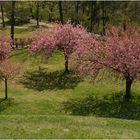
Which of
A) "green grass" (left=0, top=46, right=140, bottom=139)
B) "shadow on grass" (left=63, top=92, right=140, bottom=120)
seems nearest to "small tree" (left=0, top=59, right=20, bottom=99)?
"green grass" (left=0, top=46, right=140, bottom=139)

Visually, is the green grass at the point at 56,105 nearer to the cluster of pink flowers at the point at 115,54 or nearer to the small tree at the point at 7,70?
the small tree at the point at 7,70

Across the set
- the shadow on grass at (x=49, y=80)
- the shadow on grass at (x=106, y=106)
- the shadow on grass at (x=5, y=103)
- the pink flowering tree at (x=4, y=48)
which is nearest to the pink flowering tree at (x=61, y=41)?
the shadow on grass at (x=49, y=80)

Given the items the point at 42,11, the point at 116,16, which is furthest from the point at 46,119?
the point at 42,11

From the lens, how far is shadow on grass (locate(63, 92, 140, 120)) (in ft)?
139

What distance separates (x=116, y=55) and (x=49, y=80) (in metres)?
12.2

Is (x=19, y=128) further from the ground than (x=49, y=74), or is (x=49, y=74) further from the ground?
(x=19, y=128)

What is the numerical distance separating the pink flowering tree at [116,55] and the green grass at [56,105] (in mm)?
3460

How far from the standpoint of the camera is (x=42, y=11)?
100 metres

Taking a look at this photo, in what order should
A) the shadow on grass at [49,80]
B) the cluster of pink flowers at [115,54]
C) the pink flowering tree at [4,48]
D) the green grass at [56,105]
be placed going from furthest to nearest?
the pink flowering tree at [4,48], the shadow on grass at [49,80], the cluster of pink flowers at [115,54], the green grass at [56,105]

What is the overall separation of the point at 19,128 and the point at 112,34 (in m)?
23.6

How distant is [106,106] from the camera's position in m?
44.6

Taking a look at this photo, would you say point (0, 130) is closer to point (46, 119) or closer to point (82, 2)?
point (46, 119)

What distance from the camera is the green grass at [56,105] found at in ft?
88.7

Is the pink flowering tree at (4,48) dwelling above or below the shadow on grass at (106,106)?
above
